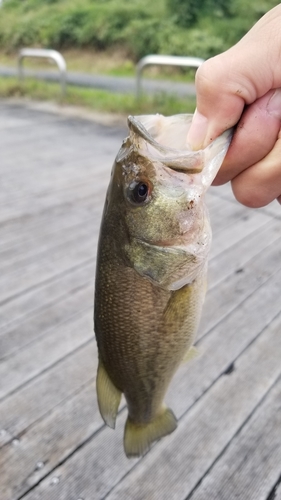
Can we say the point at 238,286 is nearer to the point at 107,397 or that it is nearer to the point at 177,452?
the point at 177,452

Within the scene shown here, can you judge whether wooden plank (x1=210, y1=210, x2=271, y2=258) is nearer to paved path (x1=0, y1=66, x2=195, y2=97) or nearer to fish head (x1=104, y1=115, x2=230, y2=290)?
fish head (x1=104, y1=115, x2=230, y2=290)

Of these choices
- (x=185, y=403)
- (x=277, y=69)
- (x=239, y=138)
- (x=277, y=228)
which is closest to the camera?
(x=277, y=69)

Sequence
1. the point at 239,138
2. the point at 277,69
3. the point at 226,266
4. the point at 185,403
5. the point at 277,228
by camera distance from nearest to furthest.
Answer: the point at 277,69
the point at 239,138
the point at 185,403
the point at 226,266
the point at 277,228

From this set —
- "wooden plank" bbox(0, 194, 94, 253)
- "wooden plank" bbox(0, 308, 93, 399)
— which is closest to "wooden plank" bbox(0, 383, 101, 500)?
"wooden plank" bbox(0, 308, 93, 399)

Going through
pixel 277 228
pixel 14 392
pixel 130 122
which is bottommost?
pixel 277 228

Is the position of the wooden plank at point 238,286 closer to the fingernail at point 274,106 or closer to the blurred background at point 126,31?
the fingernail at point 274,106

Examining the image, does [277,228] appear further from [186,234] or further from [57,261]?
[186,234]

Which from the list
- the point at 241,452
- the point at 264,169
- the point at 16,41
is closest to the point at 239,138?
the point at 264,169

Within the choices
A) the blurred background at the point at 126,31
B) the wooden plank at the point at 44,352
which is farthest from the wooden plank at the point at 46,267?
the blurred background at the point at 126,31
